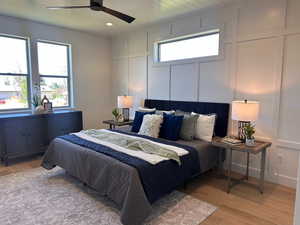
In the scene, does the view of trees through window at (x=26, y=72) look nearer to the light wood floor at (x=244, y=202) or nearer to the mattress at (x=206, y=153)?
the mattress at (x=206, y=153)

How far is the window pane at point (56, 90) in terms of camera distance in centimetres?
460

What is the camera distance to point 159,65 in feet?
14.4

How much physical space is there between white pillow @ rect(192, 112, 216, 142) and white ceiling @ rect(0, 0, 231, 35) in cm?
184

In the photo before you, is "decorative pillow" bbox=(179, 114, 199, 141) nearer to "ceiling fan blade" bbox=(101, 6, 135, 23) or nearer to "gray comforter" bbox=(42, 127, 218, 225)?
"gray comforter" bbox=(42, 127, 218, 225)

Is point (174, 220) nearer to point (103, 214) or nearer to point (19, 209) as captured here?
point (103, 214)

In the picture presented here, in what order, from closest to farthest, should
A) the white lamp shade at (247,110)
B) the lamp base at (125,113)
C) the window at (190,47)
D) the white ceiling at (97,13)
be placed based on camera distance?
the white lamp shade at (247,110) < the white ceiling at (97,13) < the window at (190,47) < the lamp base at (125,113)

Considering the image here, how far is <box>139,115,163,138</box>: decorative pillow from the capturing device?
340 cm

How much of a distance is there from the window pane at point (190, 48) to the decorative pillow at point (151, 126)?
142 cm

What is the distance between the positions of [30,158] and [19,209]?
1.98 meters

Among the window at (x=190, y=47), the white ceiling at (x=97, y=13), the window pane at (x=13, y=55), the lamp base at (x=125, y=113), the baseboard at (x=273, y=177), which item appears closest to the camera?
the baseboard at (x=273, y=177)

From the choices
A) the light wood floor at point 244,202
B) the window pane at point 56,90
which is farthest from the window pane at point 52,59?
the light wood floor at point 244,202

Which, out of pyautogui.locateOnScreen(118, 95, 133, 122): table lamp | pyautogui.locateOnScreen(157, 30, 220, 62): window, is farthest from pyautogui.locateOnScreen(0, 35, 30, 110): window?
pyautogui.locateOnScreen(157, 30, 220, 62): window

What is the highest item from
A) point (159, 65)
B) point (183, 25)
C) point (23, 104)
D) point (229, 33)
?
point (183, 25)

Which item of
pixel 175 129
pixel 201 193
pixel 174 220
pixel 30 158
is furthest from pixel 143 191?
pixel 30 158
